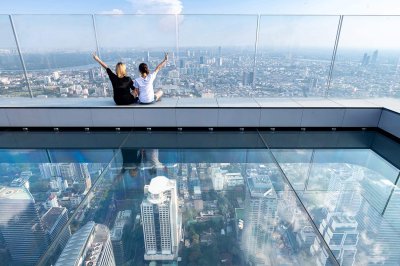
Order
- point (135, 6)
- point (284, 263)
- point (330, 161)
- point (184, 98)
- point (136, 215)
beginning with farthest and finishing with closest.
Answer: point (135, 6)
point (184, 98)
point (330, 161)
point (136, 215)
point (284, 263)

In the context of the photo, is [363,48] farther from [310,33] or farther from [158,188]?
[158,188]

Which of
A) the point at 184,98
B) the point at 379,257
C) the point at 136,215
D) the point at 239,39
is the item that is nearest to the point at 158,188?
the point at 136,215

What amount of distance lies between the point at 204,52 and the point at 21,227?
375 cm

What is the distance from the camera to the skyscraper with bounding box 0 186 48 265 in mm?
1680

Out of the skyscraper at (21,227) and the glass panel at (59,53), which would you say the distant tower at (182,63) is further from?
the skyscraper at (21,227)

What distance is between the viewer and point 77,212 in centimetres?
204

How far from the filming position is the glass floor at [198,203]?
5.41 ft

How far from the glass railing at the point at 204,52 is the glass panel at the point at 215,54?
0.02 m

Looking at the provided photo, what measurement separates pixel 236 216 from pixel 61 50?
446 centimetres

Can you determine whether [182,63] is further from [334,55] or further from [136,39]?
[334,55]

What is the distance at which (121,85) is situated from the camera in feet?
12.8

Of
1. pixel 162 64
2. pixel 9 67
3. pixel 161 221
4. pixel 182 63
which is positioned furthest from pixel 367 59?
pixel 9 67

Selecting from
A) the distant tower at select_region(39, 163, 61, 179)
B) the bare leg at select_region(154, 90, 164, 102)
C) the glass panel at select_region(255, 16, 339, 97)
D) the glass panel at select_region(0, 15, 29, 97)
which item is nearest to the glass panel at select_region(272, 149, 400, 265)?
the glass panel at select_region(255, 16, 339, 97)

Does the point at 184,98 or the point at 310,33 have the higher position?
the point at 310,33
